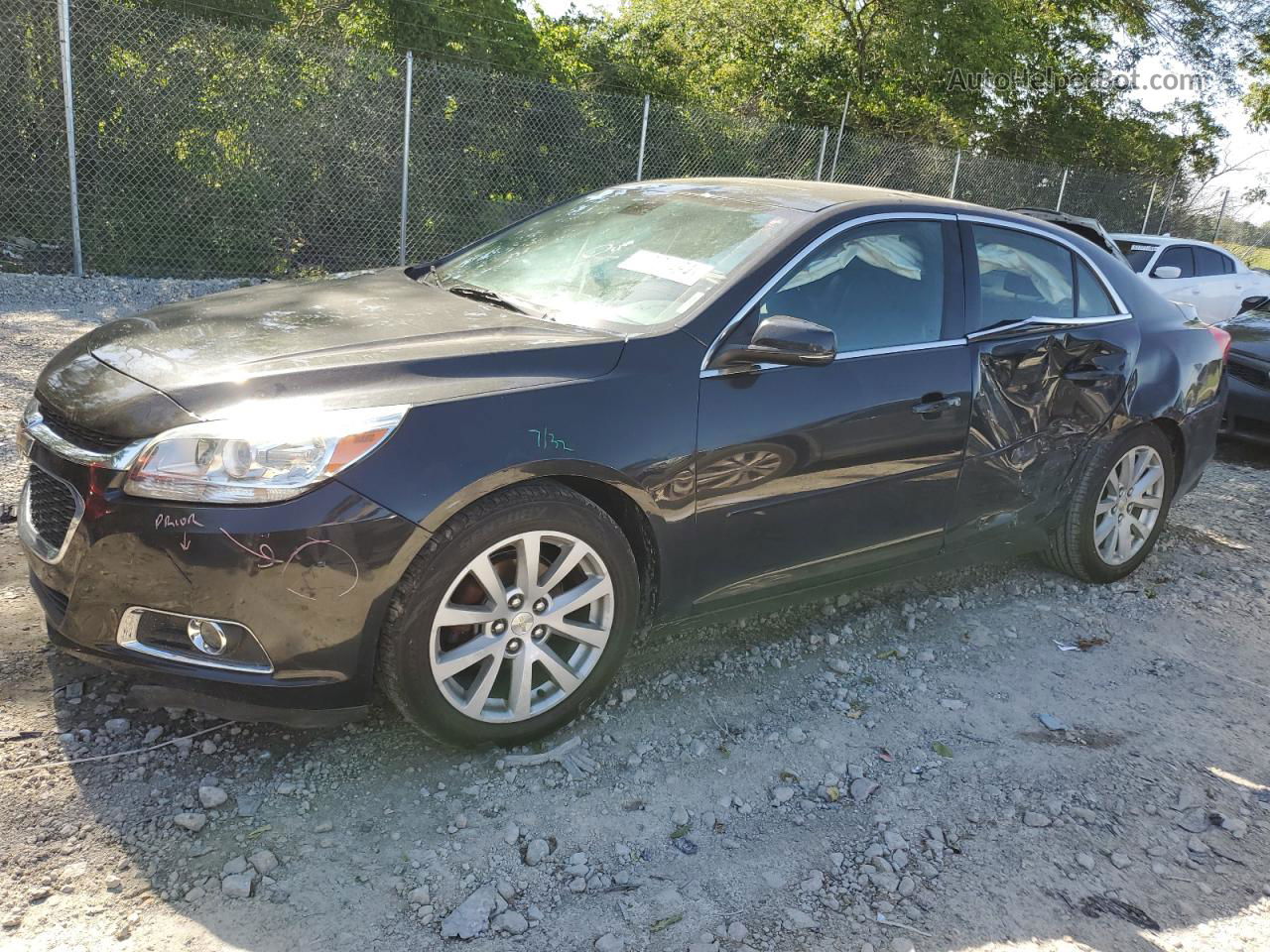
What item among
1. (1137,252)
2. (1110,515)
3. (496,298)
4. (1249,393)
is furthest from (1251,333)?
(496,298)

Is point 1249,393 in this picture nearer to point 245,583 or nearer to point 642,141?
point 642,141

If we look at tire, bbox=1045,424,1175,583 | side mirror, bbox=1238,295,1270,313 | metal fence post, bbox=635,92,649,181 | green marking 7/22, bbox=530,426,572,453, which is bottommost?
Result: tire, bbox=1045,424,1175,583

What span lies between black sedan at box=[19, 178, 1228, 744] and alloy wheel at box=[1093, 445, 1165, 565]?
0.14 m

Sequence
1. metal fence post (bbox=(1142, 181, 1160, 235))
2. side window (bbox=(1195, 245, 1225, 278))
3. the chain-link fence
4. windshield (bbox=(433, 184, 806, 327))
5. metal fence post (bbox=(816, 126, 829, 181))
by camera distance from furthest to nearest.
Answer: metal fence post (bbox=(1142, 181, 1160, 235))
metal fence post (bbox=(816, 126, 829, 181))
side window (bbox=(1195, 245, 1225, 278))
the chain-link fence
windshield (bbox=(433, 184, 806, 327))

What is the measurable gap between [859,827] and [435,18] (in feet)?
38.9

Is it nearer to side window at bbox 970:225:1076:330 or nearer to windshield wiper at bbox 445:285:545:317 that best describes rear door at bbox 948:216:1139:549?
side window at bbox 970:225:1076:330

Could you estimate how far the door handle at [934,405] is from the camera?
11.9ft

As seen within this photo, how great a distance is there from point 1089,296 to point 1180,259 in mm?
9764

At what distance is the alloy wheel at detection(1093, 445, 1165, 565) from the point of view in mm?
4574

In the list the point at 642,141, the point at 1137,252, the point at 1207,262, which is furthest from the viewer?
the point at 1207,262

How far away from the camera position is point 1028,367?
4020 millimetres

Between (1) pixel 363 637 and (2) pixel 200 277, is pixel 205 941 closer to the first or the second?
(1) pixel 363 637

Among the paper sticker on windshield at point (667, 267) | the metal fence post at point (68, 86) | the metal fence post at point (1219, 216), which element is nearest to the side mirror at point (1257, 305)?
the paper sticker on windshield at point (667, 267)

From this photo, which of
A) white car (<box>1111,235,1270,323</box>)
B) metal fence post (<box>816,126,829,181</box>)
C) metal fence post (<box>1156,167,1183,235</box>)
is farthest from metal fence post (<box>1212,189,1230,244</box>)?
metal fence post (<box>816,126,829,181</box>)
